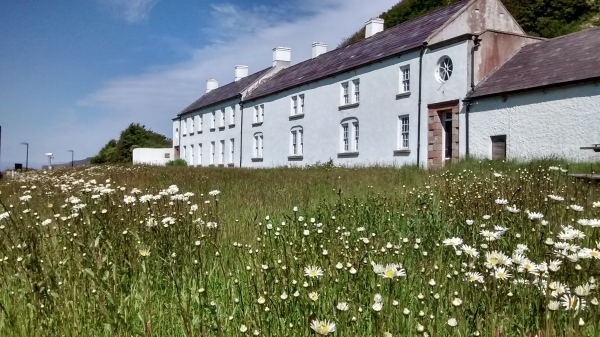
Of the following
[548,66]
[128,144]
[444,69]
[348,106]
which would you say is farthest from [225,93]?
[548,66]

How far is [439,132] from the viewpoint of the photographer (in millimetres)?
21125

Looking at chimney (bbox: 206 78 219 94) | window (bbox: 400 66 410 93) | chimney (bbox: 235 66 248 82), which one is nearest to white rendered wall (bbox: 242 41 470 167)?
window (bbox: 400 66 410 93)

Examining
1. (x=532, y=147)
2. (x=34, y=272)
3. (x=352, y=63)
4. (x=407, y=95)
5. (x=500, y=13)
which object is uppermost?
(x=500, y=13)

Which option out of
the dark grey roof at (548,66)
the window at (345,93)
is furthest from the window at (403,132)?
the window at (345,93)

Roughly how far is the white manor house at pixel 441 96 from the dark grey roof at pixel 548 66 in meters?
0.05

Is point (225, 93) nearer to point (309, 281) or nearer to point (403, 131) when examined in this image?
point (403, 131)

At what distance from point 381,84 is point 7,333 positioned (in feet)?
75.4

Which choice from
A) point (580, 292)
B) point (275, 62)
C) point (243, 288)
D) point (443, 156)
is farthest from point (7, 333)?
point (275, 62)

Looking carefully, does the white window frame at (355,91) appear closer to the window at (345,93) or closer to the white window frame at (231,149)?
the window at (345,93)

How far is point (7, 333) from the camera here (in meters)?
2.98

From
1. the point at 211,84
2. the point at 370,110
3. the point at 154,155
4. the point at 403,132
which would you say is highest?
the point at 211,84

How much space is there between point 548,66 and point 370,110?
912 cm

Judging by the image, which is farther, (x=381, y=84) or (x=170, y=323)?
(x=381, y=84)

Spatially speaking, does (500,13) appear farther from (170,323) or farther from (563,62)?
(170,323)
